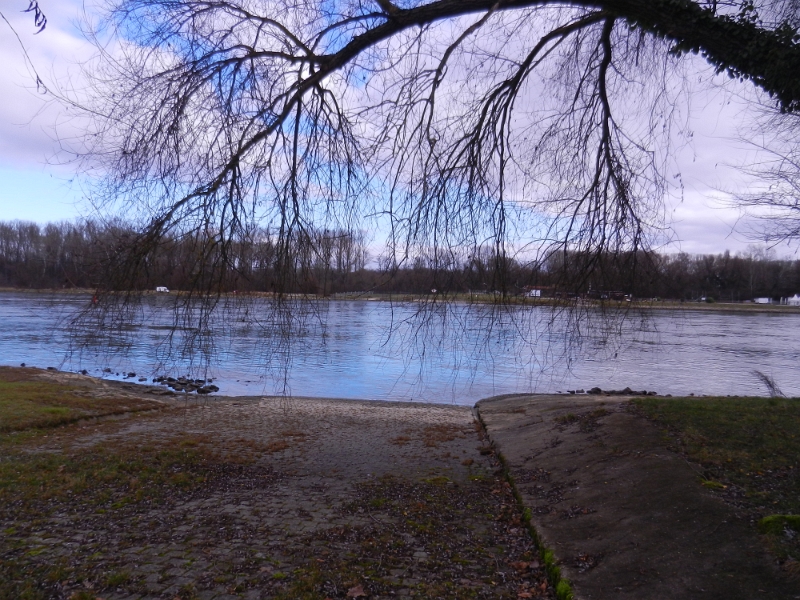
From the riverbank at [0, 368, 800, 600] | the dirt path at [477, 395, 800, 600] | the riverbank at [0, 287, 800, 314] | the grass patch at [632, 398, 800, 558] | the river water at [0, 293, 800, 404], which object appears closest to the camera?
the dirt path at [477, 395, 800, 600]

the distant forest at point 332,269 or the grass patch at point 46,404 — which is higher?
the distant forest at point 332,269

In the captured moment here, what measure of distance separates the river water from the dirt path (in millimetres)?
1376

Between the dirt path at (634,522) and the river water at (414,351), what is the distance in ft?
4.51

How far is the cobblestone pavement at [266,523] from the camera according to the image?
219 inches

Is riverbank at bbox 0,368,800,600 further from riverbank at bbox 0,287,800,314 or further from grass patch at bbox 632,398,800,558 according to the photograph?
riverbank at bbox 0,287,800,314

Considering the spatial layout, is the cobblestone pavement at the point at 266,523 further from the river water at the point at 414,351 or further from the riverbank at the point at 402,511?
the river water at the point at 414,351

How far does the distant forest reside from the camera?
585 centimetres

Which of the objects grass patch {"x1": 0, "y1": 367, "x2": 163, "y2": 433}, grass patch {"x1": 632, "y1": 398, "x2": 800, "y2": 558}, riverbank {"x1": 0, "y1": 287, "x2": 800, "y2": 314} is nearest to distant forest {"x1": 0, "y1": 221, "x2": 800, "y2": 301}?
riverbank {"x1": 0, "y1": 287, "x2": 800, "y2": 314}

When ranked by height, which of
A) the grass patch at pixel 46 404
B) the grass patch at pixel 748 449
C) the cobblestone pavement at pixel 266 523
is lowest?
the grass patch at pixel 46 404

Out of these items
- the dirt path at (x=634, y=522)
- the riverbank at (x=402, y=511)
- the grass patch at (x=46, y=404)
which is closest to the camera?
the dirt path at (x=634, y=522)

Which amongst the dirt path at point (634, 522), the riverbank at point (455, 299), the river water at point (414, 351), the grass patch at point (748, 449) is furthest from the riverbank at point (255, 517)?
the riverbank at point (455, 299)

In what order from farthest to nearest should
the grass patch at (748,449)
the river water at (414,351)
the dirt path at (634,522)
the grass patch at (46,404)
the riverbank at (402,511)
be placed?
1. the grass patch at (46,404)
2. the river water at (414,351)
3. the grass patch at (748,449)
4. the riverbank at (402,511)
5. the dirt path at (634,522)

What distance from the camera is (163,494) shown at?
8258mm

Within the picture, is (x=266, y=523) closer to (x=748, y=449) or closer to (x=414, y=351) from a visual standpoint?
(x=414, y=351)
